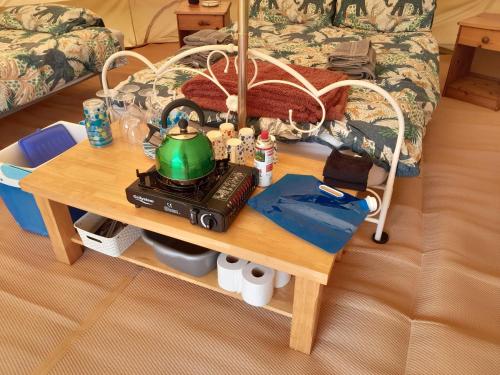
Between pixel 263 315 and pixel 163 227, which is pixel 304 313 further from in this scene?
pixel 163 227

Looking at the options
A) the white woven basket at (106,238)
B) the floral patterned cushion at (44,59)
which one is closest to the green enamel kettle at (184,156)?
the white woven basket at (106,238)

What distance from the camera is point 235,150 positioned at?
4.01ft

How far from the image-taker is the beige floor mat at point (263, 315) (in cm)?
112

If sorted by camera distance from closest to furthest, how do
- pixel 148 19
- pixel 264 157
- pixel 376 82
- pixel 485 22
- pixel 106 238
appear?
pixel 264 157 → pixel 106 238 → pixel 376 82 → pixel 485 22 → pixel 148 19

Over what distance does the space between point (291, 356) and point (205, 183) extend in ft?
1.85

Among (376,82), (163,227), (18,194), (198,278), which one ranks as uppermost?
(376,82)

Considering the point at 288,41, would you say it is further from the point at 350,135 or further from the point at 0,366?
the point at 0,366

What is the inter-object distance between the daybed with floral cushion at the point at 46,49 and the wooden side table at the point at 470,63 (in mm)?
2388

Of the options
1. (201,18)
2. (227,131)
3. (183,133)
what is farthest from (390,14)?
(183,133)

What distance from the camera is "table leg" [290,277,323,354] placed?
983 millimetres

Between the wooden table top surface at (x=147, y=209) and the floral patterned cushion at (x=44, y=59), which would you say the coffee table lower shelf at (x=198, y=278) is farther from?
the floral patterned cushion at (x=44, y=59)

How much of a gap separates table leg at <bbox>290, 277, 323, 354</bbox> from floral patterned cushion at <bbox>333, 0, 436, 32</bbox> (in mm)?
2166

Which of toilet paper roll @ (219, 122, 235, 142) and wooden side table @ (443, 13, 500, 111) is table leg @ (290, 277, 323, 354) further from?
wooden side table @ (443, 13, 500, 111)

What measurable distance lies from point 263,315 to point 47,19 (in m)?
2.51
